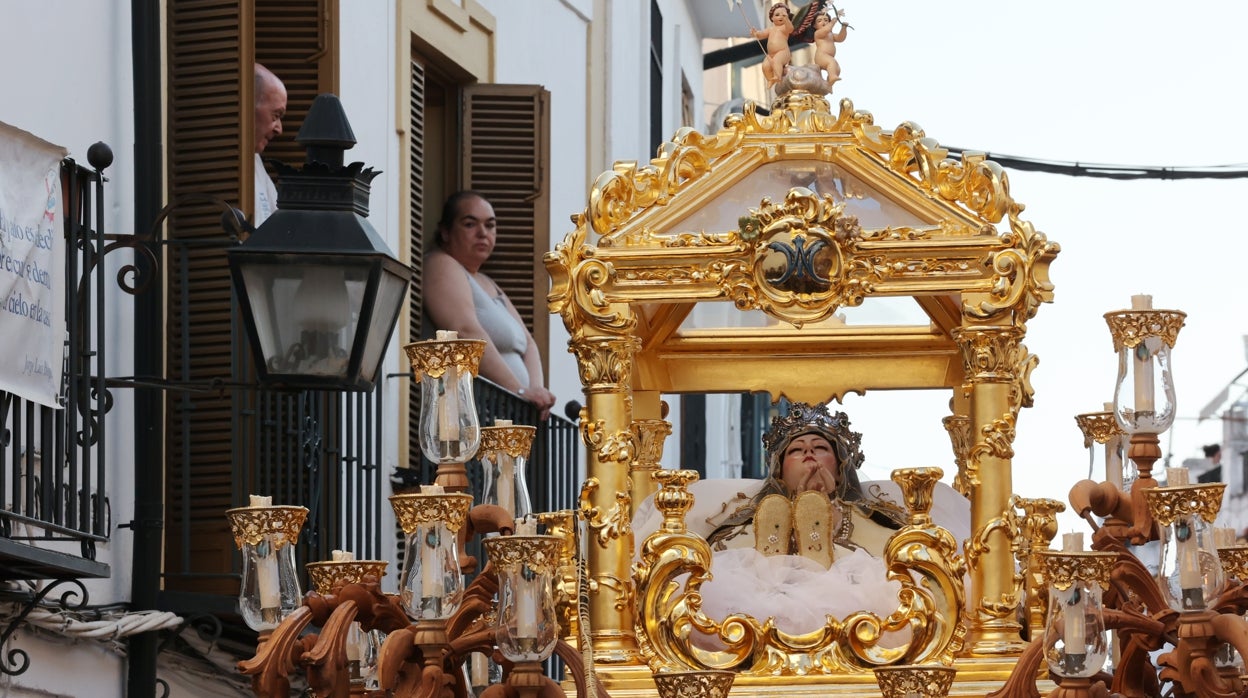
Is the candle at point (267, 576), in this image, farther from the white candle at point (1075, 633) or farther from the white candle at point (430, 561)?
the white candle at point (1075, 633)

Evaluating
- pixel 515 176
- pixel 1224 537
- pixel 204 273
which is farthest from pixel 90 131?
pixel 515 176

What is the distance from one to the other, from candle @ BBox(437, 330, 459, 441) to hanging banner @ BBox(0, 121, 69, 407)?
53.9 inches

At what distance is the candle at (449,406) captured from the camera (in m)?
9.05

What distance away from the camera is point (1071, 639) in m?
8.16

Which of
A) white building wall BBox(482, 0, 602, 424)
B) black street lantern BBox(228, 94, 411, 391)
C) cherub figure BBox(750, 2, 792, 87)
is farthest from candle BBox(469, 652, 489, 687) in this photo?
white building wall BBox(482, 0, 602, 424)

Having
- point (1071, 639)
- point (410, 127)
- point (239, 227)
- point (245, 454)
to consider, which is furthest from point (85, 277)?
point (410, 127)

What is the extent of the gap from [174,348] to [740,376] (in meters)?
2.10

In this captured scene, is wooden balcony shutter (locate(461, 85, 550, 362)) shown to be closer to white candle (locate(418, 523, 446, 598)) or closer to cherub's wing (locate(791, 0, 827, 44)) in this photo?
cherub's wing (locate(791, 0, 827, 44))

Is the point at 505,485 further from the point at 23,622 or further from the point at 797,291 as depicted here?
the point at 23,622

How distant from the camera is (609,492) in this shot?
33.5 feet

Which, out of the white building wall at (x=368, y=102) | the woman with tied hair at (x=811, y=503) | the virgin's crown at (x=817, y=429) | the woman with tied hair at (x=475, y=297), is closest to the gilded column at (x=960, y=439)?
the woman with tied hair at (x=811, y=503)

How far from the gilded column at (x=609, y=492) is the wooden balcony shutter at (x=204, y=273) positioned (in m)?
1.60

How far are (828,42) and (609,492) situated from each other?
6.56ft

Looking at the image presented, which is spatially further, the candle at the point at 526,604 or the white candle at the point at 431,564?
the white candle at the point at 431,564
